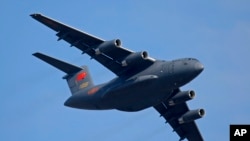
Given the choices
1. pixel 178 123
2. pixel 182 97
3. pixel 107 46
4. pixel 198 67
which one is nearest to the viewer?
pixel 198 67

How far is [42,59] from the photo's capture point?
1633 inches

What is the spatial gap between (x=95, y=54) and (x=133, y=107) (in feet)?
14.5

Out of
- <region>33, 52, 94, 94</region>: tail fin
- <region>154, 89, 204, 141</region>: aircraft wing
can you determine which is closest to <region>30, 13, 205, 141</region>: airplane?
<region>33, 52, 94, 94</region>: tail fin

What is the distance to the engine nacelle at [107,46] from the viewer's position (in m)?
39.2

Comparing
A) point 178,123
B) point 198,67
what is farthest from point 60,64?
point 198,67

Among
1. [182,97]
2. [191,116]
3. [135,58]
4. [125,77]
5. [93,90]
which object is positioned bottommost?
[191,116]

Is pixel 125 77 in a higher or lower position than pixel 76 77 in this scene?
lower

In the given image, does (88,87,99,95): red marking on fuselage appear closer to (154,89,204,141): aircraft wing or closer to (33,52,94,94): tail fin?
(33,52,94,94): tail fin

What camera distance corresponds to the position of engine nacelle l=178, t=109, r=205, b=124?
44.7 metres

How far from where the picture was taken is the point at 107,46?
3931 cm

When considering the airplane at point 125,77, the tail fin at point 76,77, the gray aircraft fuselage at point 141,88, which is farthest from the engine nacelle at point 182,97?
the tail fin at point 76,77

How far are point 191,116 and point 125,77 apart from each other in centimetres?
630

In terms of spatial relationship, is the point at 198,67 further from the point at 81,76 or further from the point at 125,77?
the point at 81,76

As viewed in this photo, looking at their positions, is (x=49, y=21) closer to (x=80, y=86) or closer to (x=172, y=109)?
(x=80, y=86)
